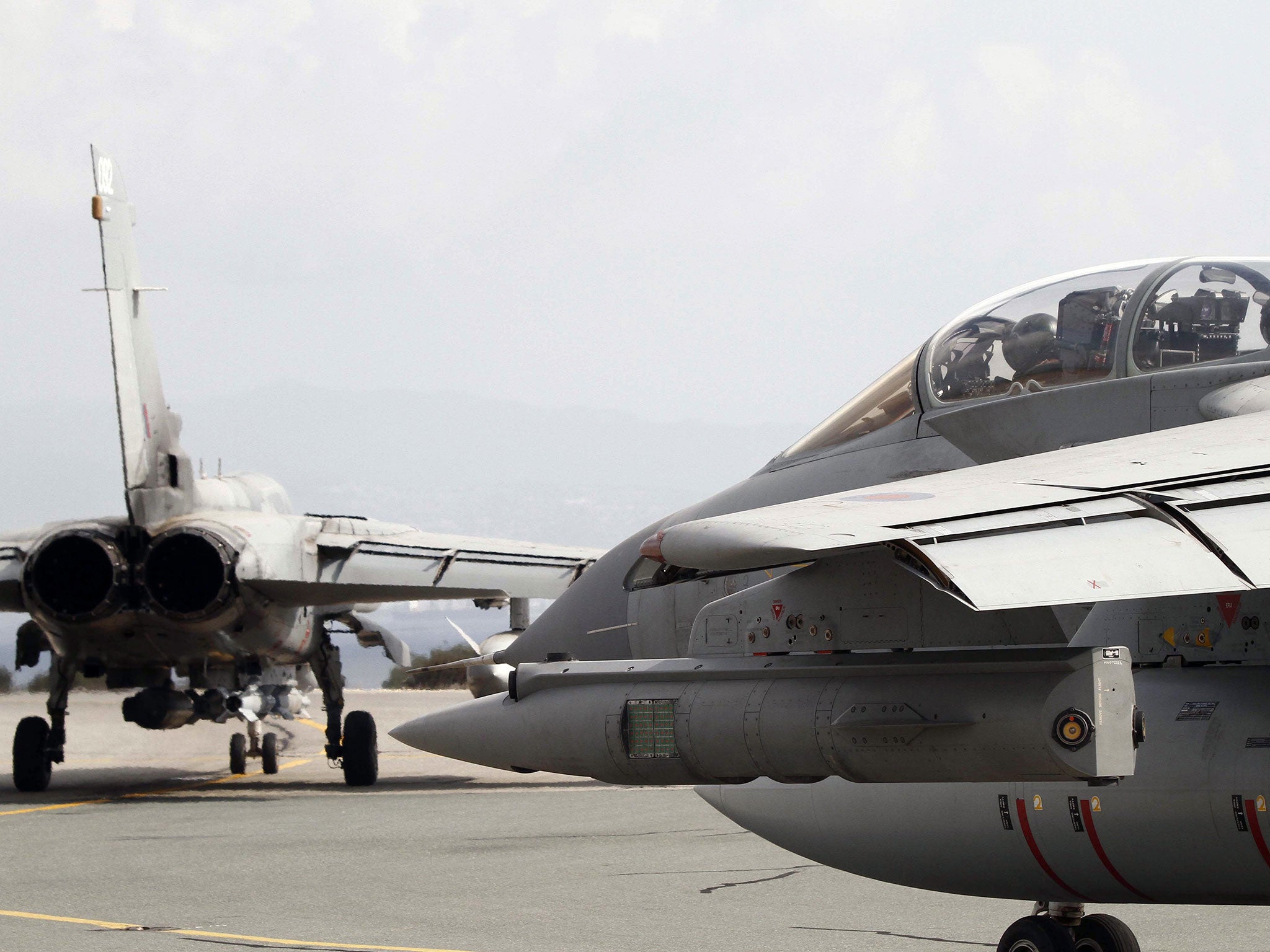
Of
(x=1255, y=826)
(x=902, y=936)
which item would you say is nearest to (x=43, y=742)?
(x=902, y=936)

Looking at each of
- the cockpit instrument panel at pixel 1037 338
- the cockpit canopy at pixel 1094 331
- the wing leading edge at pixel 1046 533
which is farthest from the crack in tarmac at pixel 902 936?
the wing leading edge at pixel 1046 533

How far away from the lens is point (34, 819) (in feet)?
47.7

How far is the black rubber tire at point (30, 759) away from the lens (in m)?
17.3

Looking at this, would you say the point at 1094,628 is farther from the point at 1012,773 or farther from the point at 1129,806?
the point at 1012,773

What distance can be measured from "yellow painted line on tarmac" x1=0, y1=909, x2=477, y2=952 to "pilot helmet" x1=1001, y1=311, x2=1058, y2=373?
4.01m

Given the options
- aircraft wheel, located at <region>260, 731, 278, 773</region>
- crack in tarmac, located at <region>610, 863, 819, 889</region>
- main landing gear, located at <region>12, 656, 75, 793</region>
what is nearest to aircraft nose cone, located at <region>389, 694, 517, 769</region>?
crack in tarmac, located at <region>610, 863, 819, 889</region>

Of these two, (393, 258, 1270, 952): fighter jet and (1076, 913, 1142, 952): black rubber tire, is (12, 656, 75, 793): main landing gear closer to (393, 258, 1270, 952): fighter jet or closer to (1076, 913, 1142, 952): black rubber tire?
(393, 258, 1270, 952): fighter jet

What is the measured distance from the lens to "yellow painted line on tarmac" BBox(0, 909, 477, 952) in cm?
783

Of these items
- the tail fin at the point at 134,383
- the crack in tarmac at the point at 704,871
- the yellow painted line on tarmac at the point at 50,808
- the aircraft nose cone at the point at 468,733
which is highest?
the tail fin at the point at 134,383

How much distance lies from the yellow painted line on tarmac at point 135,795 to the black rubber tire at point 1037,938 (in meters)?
11.4

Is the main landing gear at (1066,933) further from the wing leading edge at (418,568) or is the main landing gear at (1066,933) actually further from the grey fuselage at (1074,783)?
the wing leading edge at (418,568)

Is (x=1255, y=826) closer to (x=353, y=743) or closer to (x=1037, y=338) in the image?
(x=1037, y=338)

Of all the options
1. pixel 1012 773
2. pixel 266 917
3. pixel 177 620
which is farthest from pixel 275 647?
pixel 1012 773

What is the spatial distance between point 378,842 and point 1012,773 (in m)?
8.27
